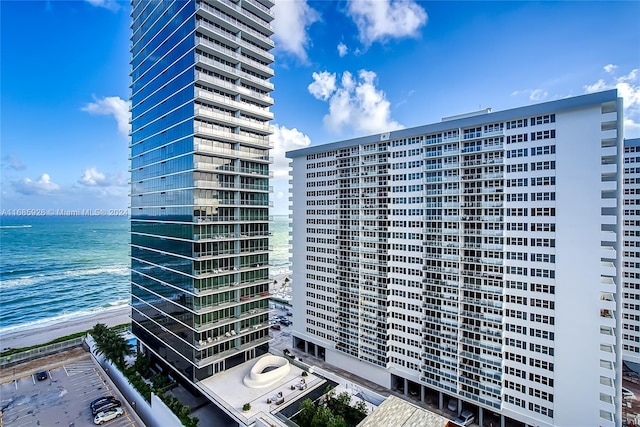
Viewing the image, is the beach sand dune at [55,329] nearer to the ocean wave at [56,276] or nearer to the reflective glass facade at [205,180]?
the reflective glass facade at [205,180]

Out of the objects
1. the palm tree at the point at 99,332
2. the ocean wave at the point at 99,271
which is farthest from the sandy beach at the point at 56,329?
the ocean wave at the point at 99,271

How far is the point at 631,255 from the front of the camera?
44.9 m

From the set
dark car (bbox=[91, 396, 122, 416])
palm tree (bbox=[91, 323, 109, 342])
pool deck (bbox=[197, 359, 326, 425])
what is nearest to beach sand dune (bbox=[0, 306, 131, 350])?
palm tree (bbox=[91, 323, 109, 342])

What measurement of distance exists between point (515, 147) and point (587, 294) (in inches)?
610

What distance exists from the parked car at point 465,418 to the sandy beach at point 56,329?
127ft

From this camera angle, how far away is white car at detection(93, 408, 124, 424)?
123ft

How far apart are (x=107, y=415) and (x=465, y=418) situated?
1630 inches

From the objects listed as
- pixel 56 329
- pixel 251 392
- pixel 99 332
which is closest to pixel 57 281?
pixel 56 329

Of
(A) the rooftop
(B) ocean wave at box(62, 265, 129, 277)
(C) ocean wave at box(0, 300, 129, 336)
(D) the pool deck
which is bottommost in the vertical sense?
(C) ocean wave at box(0, 300, 129, 336)

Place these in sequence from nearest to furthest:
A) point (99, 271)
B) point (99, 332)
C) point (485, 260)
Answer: point (485, 260) < point (99, 332) < point (99, 271)

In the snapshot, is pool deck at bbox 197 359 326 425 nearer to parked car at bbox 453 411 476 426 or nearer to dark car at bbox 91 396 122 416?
dark car at bbox 91 396 122 416

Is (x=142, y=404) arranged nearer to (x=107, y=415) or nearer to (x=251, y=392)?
(x=107, y=415)

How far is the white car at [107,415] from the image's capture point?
37.4 meters

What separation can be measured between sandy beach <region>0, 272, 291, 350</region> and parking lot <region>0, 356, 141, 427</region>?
22.4 meters
